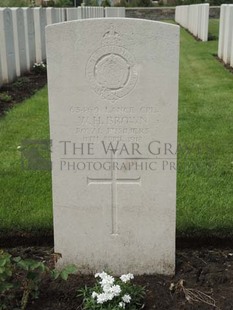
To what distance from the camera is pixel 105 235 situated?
3051 millimetres

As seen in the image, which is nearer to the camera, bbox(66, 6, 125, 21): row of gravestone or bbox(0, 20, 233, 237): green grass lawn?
bbox(0, 20, 233, 237): green grass lawn

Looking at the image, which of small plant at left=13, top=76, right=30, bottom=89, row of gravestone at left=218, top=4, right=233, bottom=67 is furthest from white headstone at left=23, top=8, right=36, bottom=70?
row of gravestone at left=218, top=4, right=233, bottom=67

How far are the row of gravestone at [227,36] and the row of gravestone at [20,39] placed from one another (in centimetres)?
440

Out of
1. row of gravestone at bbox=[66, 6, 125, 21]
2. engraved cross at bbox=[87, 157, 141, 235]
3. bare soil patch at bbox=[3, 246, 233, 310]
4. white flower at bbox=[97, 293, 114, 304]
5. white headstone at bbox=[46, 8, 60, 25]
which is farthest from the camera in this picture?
row of gravestone at bbox=[66, 6, 125, 21]

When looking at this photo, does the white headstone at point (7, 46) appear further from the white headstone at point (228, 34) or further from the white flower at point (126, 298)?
the white flower at point (126, 298)

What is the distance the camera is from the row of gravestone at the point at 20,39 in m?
8.84

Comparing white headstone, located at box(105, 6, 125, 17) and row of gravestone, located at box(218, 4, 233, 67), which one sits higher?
row of gravestone, located at box(218, 4, 233, 67)

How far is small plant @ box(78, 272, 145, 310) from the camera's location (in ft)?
8.70

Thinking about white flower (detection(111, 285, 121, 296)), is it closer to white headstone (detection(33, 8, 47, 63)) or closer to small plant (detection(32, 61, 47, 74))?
small plant (detection(32, 61, 47, 74))

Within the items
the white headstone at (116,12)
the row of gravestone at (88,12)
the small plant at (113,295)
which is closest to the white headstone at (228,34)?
the row of gravestone at (88,12)

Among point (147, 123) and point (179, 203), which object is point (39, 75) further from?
point (147, 123)

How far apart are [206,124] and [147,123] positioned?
3540mm

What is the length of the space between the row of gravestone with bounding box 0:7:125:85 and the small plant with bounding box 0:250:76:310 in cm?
646

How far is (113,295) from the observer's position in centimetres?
265
